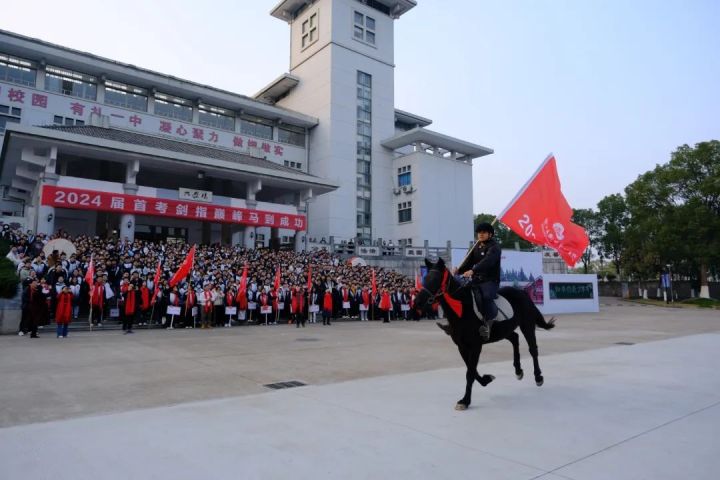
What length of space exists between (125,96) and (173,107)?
10.6ft

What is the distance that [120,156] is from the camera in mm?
24109

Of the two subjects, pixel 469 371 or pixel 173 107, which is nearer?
pixel 469 371

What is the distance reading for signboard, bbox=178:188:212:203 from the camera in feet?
84.8

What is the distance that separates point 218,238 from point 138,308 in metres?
18.3

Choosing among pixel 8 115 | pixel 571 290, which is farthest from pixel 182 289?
pixel 571 290

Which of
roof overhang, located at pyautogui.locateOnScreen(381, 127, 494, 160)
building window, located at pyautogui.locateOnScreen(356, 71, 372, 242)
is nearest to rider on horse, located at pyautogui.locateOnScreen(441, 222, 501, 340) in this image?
building window, located at pyautogui.locateOnScreen(356, 71, 372, 242)

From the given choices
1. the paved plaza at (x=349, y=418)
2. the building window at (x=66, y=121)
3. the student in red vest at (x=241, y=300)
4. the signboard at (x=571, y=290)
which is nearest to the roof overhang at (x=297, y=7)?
the building window at (x=66, y=121)

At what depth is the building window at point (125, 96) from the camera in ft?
100

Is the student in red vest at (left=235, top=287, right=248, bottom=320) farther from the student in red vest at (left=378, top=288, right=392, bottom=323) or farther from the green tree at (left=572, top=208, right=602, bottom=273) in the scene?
the green tree at (left=572, top=208, right=602, bottom=273)


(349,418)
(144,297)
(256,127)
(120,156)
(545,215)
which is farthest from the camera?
(256,127)

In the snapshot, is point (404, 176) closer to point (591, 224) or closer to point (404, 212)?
point (404, 212)

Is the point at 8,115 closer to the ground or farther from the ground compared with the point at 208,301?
farther from the ground

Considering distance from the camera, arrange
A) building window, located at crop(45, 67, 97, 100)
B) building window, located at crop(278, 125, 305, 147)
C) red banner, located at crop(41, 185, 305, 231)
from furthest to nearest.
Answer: building window, located at crop(278, 125, 305, 147) < building window, located at crop(45, 67, 97, 100) < red banner, located at crop(41, 185, 305, 231)

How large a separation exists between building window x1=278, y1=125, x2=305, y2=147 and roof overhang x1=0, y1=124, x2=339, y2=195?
966cm
